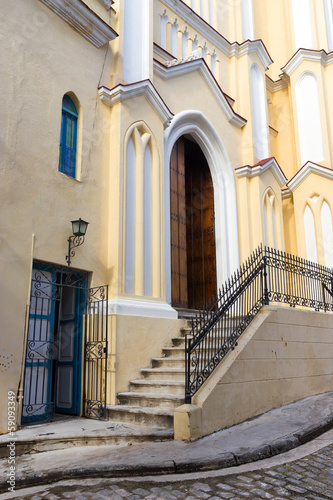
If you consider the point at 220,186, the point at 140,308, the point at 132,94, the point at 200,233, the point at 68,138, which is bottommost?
the point at 140,308

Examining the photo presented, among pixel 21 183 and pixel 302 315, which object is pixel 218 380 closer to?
pixel 302 315

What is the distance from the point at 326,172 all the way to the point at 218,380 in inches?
356

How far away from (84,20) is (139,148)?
8.37 ft

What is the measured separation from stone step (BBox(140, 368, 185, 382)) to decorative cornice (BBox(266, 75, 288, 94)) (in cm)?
1210

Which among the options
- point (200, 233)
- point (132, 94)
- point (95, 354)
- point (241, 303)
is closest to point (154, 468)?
point (95, 354)

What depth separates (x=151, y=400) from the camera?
6.64 meters

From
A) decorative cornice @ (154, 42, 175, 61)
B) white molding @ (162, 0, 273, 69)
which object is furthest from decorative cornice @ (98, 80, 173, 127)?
white molding @ (162, 0, 273, 69)

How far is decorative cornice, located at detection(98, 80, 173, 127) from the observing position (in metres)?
8.59

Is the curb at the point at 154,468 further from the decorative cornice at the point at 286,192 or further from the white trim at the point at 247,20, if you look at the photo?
the white trim at the point at 247,20

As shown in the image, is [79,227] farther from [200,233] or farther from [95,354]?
[200,233]

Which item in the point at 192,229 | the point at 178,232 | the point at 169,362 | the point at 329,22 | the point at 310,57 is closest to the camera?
the point at 169,362

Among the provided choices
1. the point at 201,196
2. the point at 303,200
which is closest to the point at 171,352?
the point at 201,196

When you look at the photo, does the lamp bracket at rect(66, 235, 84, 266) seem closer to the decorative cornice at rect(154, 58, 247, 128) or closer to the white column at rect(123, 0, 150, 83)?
the white column at rect(123, 0, 150, 83)

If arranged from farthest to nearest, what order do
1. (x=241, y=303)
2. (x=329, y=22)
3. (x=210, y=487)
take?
(x=329, y=22) → (x=241, y=303) → (x=210, y=487)
